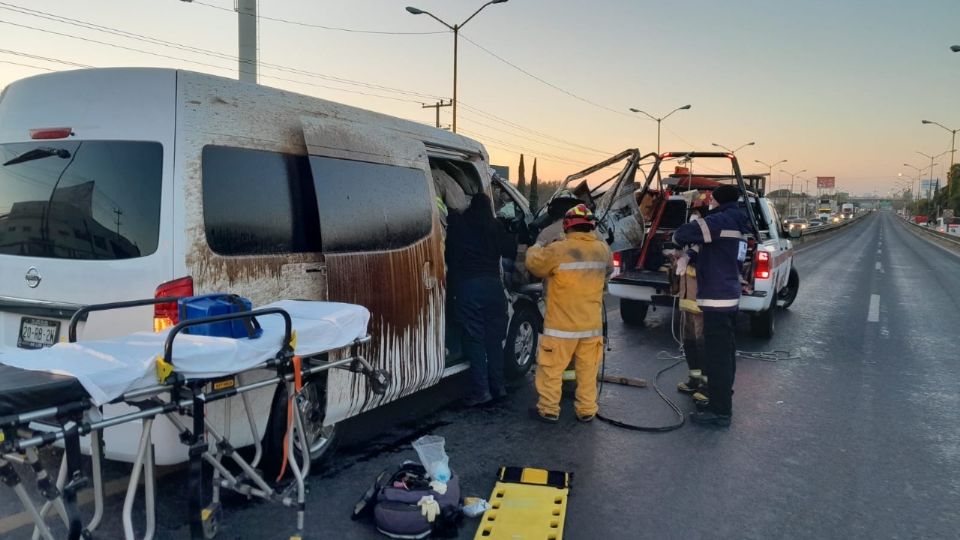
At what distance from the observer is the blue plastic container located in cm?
306

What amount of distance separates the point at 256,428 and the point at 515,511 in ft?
5.01

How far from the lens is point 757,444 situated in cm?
500

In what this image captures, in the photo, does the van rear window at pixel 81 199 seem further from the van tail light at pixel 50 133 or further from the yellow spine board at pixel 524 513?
the yellow spine board at pixel 524 513

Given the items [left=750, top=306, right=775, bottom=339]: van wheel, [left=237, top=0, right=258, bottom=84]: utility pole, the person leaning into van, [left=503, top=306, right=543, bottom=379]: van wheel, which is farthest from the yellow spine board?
[left=237, top=0, right=258, bottom=84]: utility pole

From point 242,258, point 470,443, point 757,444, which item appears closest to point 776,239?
point 757,444

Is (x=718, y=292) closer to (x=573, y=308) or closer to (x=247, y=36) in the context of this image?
(x=573, y=308)

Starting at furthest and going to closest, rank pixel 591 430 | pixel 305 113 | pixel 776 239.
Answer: pixel 776 239
pixel 591 430
pixel 305 113

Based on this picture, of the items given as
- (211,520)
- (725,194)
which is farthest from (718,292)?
(211,520)

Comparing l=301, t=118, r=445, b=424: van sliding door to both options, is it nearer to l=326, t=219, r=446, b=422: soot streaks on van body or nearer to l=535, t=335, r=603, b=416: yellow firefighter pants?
l=326, t=219, r=446, b=422: soot streaks on van body

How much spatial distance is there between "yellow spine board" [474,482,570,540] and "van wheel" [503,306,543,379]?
2.40 metres

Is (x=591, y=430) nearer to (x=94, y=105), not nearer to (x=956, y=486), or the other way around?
(x=956, y=486)

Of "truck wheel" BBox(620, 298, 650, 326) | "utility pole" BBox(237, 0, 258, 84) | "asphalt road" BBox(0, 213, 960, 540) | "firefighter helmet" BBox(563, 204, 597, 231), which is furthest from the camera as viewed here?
"utility pole" BBox(237, 0, 258, 84)

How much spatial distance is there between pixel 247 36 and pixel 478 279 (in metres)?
14.1

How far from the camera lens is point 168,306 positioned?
10.8 feet
